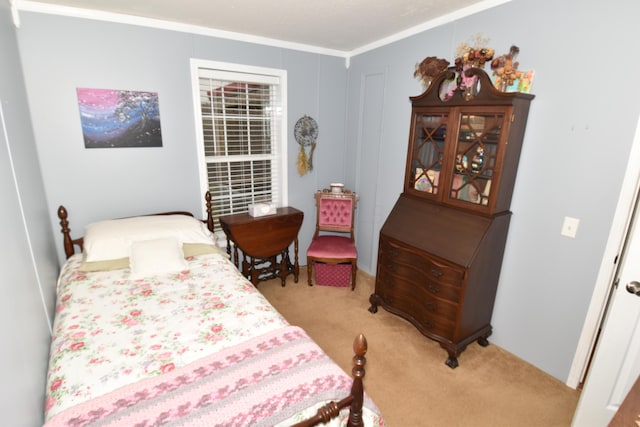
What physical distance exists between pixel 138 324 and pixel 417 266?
186 cm

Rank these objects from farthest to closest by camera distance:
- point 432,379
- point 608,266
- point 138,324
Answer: point 432,379, point 608,266, point 138,324

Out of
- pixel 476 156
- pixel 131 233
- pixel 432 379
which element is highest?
pixel 476 156

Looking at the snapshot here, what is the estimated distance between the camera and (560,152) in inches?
77.8

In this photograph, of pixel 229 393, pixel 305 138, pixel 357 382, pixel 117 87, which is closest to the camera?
pixel 357 382

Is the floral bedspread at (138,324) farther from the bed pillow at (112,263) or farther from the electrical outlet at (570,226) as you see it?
the electrical outlet at (570,226)

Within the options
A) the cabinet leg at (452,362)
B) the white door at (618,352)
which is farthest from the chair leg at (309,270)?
the white door at (618,352)

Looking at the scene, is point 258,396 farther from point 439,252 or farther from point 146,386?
point 439,252

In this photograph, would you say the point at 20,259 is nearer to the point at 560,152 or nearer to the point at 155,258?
the point at 155,258

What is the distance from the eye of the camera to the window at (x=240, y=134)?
116 inches

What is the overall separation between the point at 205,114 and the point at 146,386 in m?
2.37

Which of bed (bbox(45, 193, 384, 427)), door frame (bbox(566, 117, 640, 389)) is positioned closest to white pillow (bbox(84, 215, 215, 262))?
bed (bbox(45, 193, 384, 427))

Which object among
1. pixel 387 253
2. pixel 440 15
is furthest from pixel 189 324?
pixel 440 15

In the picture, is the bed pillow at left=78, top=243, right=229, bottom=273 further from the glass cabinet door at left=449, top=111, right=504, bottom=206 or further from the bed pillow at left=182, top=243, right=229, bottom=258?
the glass cabinet door at left=449, top=111, right=504, bottom=206

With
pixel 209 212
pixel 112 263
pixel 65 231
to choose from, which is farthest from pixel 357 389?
pixel 65 231
